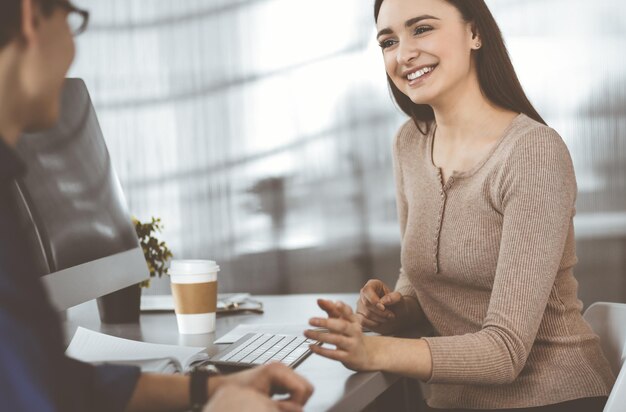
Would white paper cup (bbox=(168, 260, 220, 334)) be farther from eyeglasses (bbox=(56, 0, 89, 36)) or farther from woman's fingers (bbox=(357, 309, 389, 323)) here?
eyeglasses (bbox=(56, 0, 89, 36))

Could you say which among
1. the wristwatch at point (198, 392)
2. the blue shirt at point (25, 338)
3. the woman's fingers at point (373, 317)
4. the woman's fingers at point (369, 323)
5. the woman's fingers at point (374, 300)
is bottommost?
the woman's fingers at point (369, 323)

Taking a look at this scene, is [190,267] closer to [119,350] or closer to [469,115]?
[119,350]

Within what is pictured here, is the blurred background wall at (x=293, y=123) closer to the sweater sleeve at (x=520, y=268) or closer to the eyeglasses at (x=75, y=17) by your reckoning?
the sweater sleeve at (x=520, y=268)

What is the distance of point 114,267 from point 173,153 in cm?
184

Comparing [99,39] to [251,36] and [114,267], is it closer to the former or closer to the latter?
[251,36]

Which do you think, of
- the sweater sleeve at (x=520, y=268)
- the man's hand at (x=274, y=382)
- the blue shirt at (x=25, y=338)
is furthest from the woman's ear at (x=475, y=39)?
the blue shirt at (x=25, y=338)

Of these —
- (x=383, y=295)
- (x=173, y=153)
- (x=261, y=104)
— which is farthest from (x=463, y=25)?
(x=173, y=153)

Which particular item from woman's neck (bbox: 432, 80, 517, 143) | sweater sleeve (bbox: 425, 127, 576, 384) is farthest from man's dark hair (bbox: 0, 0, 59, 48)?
woman's neck (bbox: 432, 80, 517, 143)

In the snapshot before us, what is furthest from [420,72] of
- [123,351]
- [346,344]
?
[123,351]

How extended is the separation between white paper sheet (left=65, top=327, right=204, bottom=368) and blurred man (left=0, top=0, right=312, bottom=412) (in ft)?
0.85

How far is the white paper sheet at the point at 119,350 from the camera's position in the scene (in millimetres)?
1177

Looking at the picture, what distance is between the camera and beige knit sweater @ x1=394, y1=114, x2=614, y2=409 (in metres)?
1.24

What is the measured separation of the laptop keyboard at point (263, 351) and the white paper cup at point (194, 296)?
17 cm

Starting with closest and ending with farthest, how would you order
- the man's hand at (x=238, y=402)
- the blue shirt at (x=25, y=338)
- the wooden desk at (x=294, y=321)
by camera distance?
the blue shirt at (x=25, y=338) < the man's hand at (x=238, y=402) < the wooden desk at (x=294, y=321)
